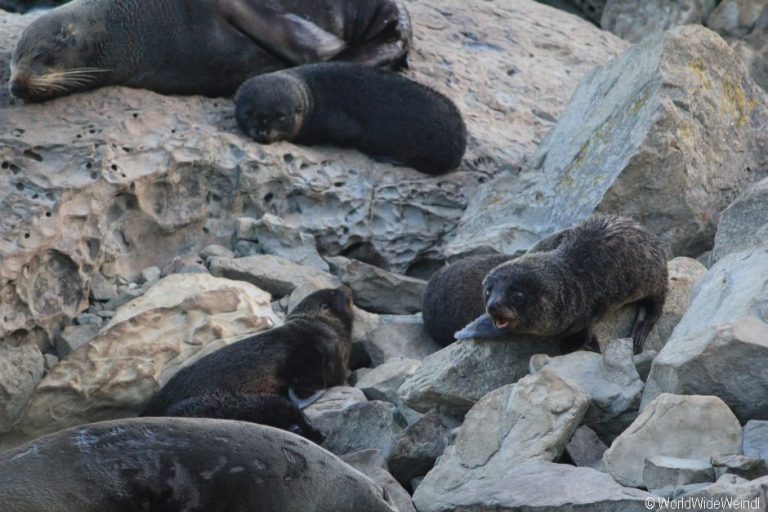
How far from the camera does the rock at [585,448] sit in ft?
20.3

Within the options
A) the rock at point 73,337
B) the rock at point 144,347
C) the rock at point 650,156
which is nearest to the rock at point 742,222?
the rock at point 650,156

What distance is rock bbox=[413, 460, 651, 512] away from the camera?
5379 millimetres

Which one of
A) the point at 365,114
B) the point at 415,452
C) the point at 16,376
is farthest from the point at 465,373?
the point at 365,114

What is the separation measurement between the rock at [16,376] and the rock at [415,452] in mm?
2548

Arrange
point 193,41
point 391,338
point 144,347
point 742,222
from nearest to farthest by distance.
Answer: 1. point 742,222
2. point 144,347
3. point 391,338
4. point 193,41

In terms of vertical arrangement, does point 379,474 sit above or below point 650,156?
below

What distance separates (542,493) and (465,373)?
65.6 inches

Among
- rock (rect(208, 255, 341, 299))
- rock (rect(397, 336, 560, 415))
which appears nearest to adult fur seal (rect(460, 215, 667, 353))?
rock (rect(397, 336, 560, 415))

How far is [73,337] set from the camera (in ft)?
28.6

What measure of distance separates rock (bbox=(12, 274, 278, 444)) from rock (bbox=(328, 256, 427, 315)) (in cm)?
80

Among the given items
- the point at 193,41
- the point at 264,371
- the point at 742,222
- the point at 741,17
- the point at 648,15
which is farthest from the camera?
the point at 648,15

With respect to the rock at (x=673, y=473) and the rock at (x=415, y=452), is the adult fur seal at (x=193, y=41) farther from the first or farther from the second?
the rock at (x=673, y=473)

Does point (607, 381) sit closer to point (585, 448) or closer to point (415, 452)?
point (585, 448)

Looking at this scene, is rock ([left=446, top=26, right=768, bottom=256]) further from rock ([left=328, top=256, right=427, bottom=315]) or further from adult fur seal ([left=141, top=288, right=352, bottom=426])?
adult fur seal ([left=141, top=288, right=352, bottom=426])
